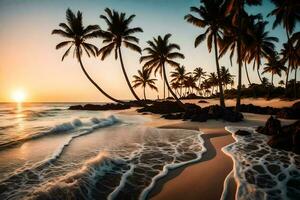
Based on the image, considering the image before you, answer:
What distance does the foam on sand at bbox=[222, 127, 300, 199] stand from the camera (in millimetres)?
4594

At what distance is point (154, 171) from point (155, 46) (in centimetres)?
2549

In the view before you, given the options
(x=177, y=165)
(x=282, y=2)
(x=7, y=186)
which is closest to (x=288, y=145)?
(x=177, y=165)

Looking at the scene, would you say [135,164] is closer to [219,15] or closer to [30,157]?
[30,157]

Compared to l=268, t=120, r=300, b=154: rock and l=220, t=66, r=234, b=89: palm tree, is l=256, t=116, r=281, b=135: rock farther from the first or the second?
l=220, t=66, r=234, b=89: palm tree

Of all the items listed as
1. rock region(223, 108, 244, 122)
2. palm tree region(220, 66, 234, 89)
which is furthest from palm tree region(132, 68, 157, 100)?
rock region(223, 108, 244, 122)

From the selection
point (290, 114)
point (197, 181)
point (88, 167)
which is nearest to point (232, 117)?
point (290, 114)

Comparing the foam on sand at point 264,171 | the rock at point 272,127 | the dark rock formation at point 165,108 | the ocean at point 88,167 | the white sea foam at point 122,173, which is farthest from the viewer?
the dark rock formation at point 165,108

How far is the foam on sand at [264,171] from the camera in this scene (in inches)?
181

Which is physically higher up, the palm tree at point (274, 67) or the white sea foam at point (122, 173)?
the palm tree at point (274, 67)

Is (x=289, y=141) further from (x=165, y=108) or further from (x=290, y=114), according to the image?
(x=165, y=108)

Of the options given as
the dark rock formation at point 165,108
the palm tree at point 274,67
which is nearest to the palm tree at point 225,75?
the palm tree at point 274,67

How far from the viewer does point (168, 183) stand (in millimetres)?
5270

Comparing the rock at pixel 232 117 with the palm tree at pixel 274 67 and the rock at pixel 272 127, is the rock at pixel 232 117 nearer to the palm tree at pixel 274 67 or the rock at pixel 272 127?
the rock at pixel 272 127

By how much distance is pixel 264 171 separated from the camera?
590cm
